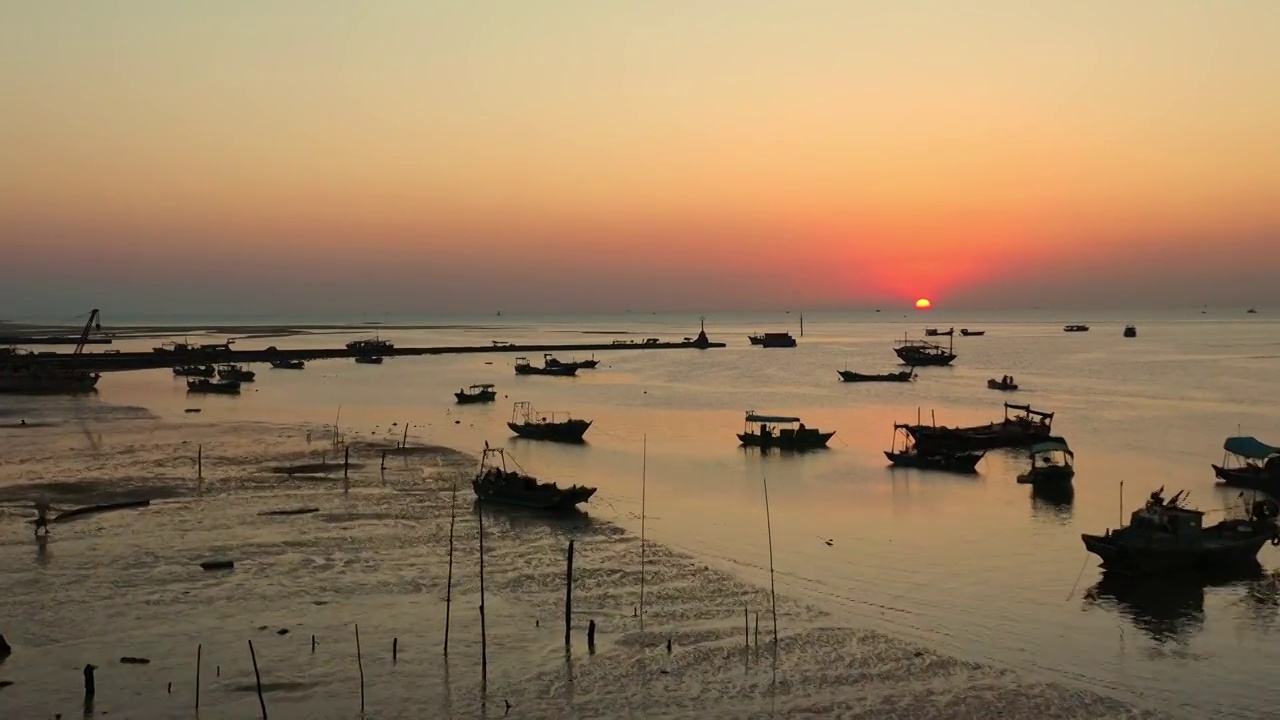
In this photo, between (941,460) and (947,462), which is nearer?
(947,462)

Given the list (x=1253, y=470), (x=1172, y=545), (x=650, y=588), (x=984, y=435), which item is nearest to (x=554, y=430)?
(x=984, y=435)

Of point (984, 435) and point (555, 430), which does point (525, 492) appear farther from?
point (984, 435)

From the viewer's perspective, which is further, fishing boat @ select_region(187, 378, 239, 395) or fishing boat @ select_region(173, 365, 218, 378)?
fishing boat @ select_region(173, 365, 218, 378)

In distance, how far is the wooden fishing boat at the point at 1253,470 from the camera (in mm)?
37594

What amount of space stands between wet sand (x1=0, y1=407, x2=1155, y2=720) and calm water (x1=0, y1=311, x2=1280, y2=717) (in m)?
0.08

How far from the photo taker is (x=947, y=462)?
1678 inches

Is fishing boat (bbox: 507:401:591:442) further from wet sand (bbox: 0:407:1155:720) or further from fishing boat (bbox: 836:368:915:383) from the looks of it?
fishing boat (bbox: 836:368:915:383)

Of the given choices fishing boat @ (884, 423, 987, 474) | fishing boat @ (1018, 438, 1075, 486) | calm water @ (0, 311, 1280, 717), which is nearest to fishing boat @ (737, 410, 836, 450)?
calm water @ (0, 311, 1280, 717)

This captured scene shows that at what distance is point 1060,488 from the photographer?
123 feet

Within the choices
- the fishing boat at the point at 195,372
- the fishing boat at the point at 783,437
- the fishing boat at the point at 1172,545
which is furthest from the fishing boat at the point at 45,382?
the fishing boat at the point at 1172,545

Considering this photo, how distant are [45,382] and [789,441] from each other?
53.5m

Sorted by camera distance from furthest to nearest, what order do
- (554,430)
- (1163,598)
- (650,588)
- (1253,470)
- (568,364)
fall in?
(568,364) < (554,430) < (1253,470) < (1163,598) < (650,588)

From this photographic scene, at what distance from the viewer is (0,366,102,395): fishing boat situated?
71.8 metres

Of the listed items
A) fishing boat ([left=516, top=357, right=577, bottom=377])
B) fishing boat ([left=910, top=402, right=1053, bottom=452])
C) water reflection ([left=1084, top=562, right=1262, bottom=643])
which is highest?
fishing boat ([left=516, top=357, right=577, bottom=377])
